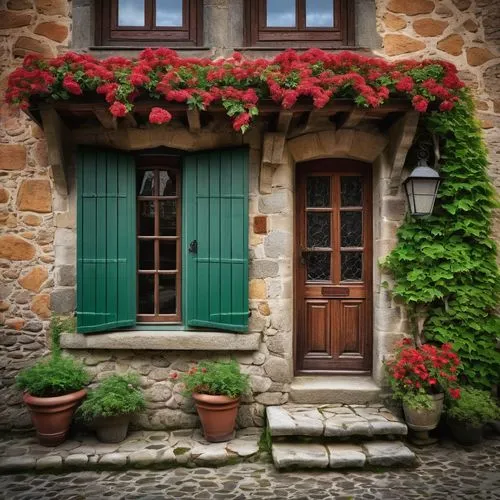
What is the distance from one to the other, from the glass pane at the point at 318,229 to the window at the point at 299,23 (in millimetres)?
1751

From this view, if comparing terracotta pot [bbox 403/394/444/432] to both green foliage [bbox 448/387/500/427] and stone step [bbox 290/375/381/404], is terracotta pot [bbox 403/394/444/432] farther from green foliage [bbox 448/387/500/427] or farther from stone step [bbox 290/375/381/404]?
stone step [bbox 290/375/381/404]

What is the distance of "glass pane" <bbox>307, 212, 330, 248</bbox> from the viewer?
4699 mm

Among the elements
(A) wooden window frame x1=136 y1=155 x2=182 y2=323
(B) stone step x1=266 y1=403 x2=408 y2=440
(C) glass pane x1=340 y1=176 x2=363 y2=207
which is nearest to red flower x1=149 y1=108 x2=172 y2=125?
(A) wooden window frame x1=136 y1=155 x2=182 y2=323

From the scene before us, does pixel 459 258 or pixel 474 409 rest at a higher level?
pixel 459 258

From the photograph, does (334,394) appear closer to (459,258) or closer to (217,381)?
(217,381)

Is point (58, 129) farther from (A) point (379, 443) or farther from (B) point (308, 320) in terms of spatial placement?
(A) point (379, 443)

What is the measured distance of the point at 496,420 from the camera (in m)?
4.35

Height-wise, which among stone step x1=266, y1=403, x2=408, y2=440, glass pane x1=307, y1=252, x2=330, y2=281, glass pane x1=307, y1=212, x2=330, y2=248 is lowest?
stone step x1=266, y1=403, x2=408, y2=440

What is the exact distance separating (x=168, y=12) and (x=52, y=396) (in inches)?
156

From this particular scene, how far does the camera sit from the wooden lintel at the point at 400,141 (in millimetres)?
3953

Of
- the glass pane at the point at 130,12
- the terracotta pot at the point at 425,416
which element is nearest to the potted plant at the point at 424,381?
the terracotta pot at the point at 425,416

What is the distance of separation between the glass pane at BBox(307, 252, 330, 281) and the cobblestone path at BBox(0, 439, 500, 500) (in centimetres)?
188

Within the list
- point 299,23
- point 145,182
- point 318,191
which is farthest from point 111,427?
point 299,23

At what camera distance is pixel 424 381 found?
400cm
